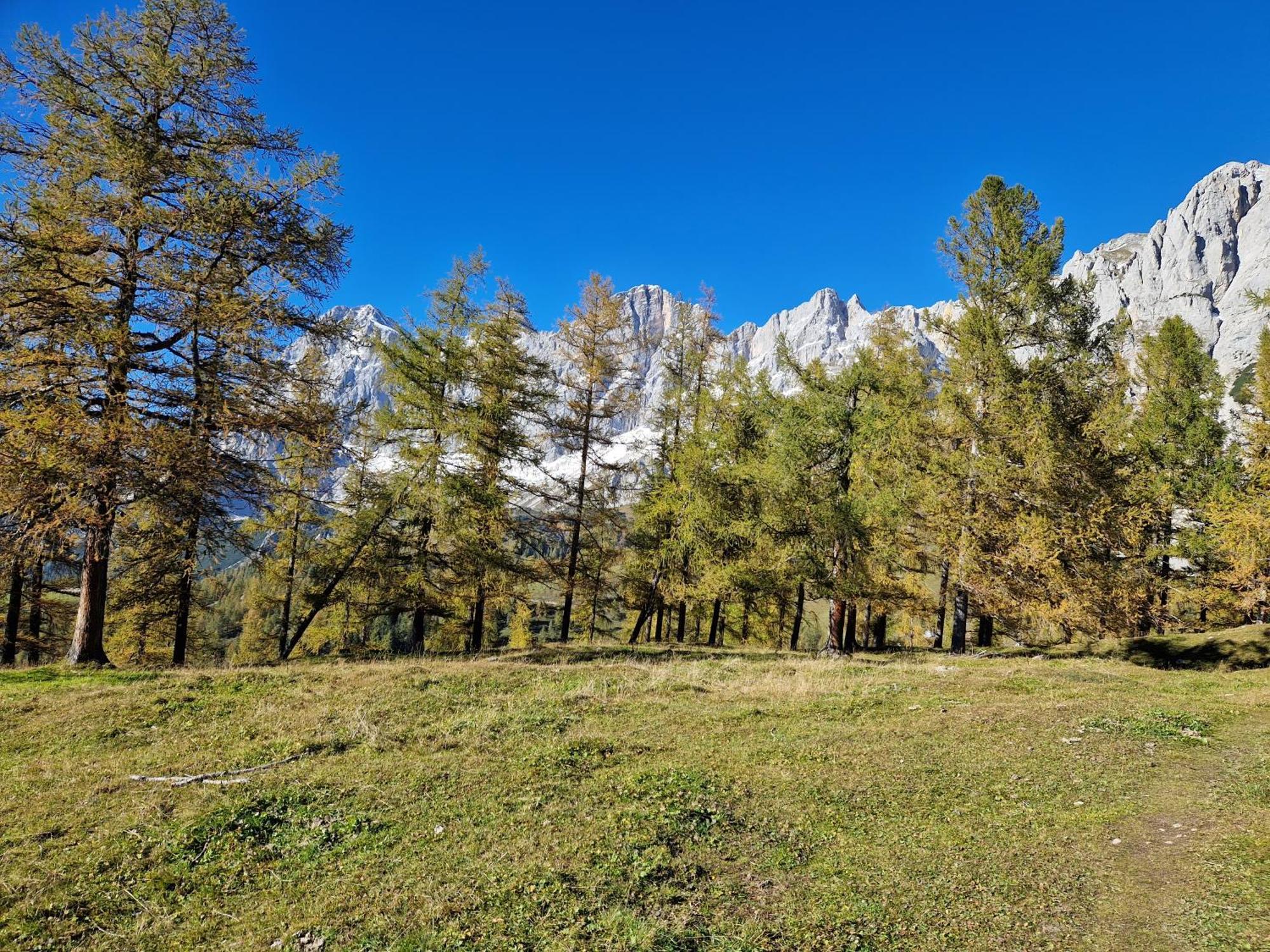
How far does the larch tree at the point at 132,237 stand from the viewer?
488 inches

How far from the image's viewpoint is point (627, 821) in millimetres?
7223

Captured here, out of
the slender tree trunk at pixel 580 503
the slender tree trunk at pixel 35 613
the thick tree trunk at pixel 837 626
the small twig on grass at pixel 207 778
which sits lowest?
the slender tree trunk at pixel 35 613

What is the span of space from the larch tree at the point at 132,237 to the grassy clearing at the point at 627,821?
579 cm

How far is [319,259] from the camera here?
15.5 metres

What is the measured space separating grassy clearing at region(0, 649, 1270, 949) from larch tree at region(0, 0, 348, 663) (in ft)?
19.0

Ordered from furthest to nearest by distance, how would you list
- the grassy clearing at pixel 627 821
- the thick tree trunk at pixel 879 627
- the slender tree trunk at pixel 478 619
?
the thick tree trunk at pixel 879 627
the slender tree trunk at pixel 478 619
the grassy clearing at pixel 627 821

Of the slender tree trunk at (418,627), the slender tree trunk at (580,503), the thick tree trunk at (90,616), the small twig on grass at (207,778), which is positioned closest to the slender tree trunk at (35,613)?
the thick tree trunk at (90,616)

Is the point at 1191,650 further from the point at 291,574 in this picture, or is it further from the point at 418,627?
the point at 291,574

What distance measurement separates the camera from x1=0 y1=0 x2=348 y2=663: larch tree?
488 inches

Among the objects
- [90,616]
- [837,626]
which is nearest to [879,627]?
[837,626]

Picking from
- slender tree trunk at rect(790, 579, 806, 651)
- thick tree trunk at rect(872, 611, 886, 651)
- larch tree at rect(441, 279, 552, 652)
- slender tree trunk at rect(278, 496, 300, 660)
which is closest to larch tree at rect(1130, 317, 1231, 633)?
thick tree trunk at rect(872, 611, 886, 651)

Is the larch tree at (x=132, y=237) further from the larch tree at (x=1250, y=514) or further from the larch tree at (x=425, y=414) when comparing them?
the larch tree at (x=1250, y=514)

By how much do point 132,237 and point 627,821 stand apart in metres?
16.4

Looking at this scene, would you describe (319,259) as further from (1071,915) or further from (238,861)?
(1071,915)
